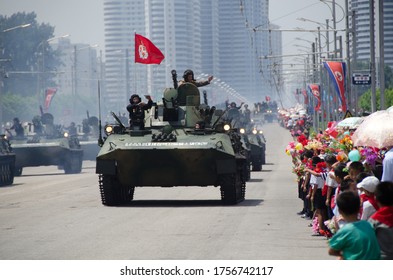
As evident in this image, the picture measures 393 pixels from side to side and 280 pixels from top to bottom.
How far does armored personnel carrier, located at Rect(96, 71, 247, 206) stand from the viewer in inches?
1153

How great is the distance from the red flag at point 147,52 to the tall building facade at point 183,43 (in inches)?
1993

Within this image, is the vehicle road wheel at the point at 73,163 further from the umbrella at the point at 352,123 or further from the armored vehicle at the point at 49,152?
the umbrella at the point at 352,123

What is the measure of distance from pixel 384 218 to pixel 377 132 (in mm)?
8091

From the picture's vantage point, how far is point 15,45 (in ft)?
322

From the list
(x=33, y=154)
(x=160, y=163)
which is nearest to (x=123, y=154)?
(x=160, y=163)

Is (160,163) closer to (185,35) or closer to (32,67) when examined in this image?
(32,67)

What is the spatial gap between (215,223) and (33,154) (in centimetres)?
3082

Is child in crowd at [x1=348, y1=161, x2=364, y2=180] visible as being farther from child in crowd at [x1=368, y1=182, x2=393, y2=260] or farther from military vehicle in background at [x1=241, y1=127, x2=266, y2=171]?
military vehicle in background at [x1=241, y1=127, x2=266, y2=171]

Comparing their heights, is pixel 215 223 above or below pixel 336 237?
below

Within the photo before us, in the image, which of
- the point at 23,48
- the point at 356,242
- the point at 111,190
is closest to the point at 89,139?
the point at 23,48

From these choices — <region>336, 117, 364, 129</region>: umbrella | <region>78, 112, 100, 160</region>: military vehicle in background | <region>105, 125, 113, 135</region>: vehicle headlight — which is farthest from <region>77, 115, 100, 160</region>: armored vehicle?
<region>336, 117, 364, 129</region>: umbrella

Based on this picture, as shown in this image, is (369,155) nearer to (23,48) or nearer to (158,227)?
(158,227)

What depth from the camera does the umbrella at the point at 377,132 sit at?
67.1 ft

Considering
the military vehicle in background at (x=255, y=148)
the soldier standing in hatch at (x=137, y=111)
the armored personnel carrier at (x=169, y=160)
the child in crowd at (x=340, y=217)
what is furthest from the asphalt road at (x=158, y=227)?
the military vehicle in background at (x=255, y=148)
